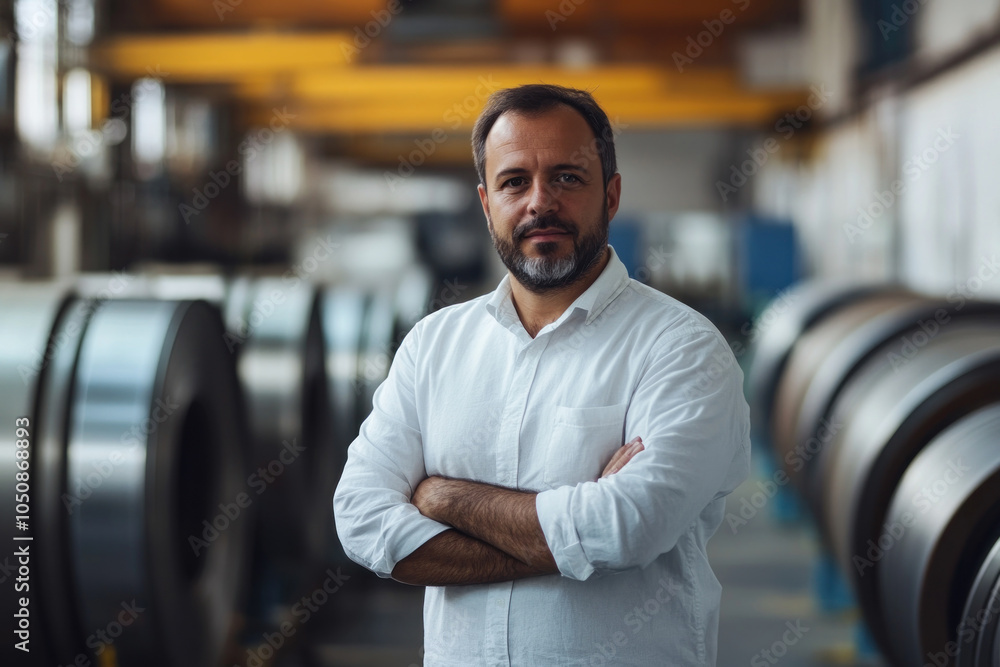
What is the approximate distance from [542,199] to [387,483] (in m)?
0.54

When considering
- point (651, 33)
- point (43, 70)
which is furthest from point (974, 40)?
point (43, 70)

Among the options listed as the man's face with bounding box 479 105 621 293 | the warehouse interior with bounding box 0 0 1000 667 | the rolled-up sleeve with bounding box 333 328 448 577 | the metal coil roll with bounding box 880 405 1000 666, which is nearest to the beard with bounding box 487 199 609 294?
the man's face with bounding box 479 105 621 293

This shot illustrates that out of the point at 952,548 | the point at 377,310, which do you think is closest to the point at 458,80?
the point at 377,310

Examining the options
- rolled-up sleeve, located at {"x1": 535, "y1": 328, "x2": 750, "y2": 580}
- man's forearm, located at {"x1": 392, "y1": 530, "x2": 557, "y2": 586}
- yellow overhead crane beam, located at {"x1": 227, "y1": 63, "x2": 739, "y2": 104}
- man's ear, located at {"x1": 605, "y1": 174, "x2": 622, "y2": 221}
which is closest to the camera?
rolled-up sleeve, located at {"x1": 535, "y1": 328, "x2": 750, "y2": 580}

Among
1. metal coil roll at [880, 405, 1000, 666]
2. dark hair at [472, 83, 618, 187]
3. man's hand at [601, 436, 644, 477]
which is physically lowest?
metal coil roll at [880, 405, 1000, 666]

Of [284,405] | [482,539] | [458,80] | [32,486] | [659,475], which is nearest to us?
[659,475]

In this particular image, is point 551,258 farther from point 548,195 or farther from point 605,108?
point 605,108

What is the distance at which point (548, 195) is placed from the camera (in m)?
1.60

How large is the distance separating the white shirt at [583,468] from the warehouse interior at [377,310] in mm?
112

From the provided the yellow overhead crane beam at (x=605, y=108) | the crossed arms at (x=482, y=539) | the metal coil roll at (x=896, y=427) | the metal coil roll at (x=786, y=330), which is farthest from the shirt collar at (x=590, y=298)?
the yellow overhead crane beam at (x=605, y=108)

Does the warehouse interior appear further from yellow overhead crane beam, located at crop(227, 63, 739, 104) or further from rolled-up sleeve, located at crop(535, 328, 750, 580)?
rolled-up sleeve, located at crop(535, 328, 750, 580)

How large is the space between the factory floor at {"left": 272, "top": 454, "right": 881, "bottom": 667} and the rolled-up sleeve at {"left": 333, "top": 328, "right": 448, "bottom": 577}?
2133 millimetres

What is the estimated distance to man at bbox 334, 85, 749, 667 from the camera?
1.48 metres

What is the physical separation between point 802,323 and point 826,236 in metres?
5.95
